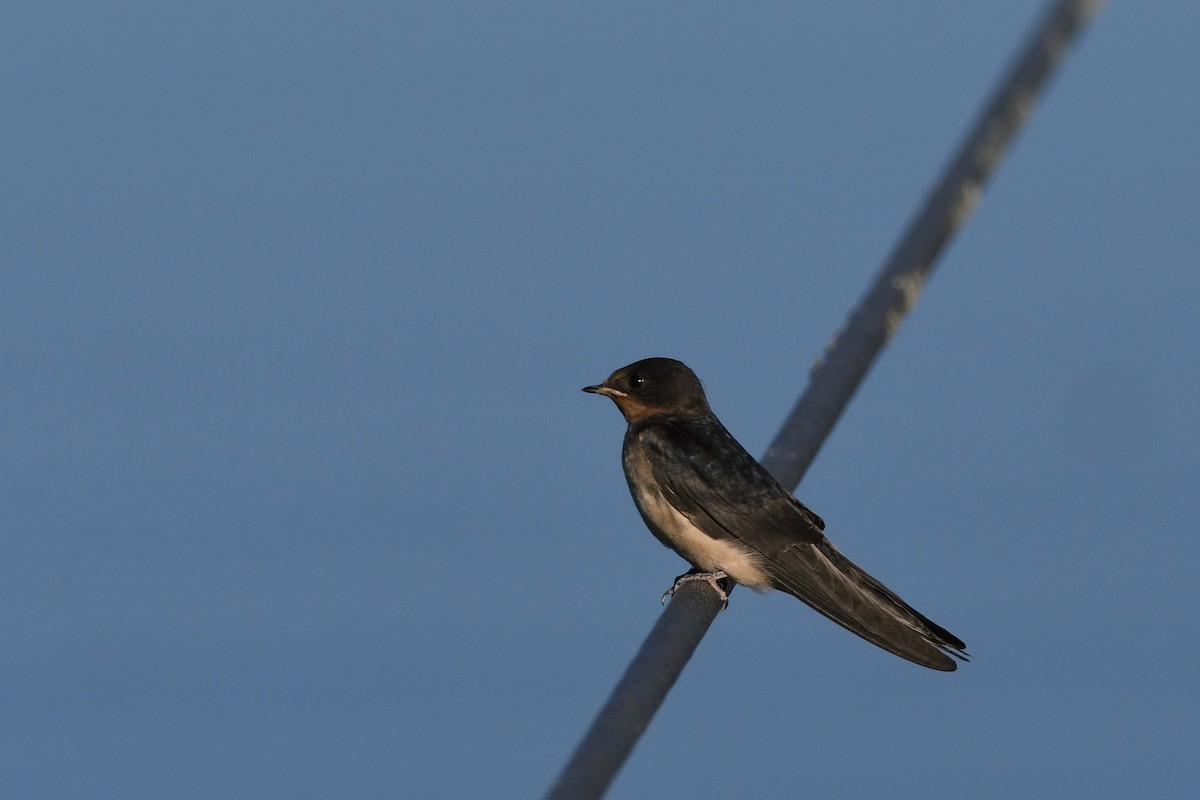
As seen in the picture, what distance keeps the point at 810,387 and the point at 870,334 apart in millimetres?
686

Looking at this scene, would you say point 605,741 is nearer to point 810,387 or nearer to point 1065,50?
point 1065,50

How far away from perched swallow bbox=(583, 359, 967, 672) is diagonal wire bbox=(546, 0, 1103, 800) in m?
1.92

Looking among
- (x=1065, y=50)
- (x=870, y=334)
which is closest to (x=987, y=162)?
(x=1065, y=50)

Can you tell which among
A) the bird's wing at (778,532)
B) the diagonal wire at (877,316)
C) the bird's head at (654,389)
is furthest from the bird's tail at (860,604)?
the diagonal wire at (877,316)

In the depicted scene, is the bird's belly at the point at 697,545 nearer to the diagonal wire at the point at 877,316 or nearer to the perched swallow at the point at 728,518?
the perched swallow at the point at 728,518

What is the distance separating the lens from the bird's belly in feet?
18.1

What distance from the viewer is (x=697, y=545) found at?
18.8 feet

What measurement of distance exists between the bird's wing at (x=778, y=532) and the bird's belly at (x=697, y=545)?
3 centimetres

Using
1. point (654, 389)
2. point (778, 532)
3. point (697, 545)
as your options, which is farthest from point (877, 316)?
point (654, 389)

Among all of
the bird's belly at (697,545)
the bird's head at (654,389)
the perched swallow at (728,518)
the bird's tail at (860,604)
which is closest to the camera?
the bird's tail at (860,604)

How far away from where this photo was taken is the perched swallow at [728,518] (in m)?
4.88

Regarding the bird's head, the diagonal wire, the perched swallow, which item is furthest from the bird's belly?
the diagonal wire

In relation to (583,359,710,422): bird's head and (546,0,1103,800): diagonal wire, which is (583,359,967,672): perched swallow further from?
(546,0,1103,800): diagonal wire

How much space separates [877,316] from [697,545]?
3.36 metres
